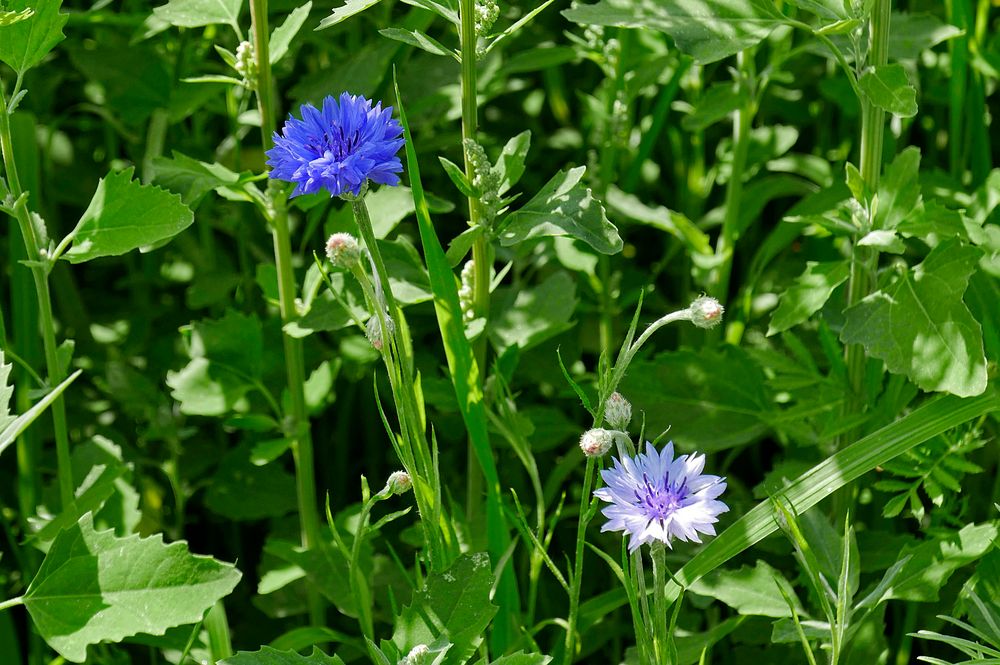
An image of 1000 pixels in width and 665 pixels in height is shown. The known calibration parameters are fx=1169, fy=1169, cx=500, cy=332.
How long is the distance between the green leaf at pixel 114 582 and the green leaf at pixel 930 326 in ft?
2.85

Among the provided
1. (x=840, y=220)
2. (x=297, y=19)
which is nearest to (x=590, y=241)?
(x=840, y=220)

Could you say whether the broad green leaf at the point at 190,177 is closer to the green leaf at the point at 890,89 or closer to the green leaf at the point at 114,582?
the green leaf at the point at 114,582

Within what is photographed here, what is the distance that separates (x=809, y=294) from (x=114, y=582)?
972 millimetres

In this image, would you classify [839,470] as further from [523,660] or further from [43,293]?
[43,293]

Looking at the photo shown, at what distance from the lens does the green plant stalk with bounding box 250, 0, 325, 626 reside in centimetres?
162

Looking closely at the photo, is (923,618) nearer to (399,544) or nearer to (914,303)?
(914,303)

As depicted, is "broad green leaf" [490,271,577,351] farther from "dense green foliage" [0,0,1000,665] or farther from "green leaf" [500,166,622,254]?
"green leaf" [500,166,622,254]

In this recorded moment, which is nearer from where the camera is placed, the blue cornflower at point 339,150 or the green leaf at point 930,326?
the blue cornflower at point 339,150

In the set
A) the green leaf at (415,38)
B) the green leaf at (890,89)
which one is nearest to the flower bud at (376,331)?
the green leaf at (415,38)

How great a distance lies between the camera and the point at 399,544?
6.85 ft

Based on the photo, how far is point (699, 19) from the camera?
151 centimetres

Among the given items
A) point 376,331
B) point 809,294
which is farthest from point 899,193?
point 376,331

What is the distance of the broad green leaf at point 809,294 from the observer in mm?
1576

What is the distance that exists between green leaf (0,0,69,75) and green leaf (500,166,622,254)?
0.61 meters
